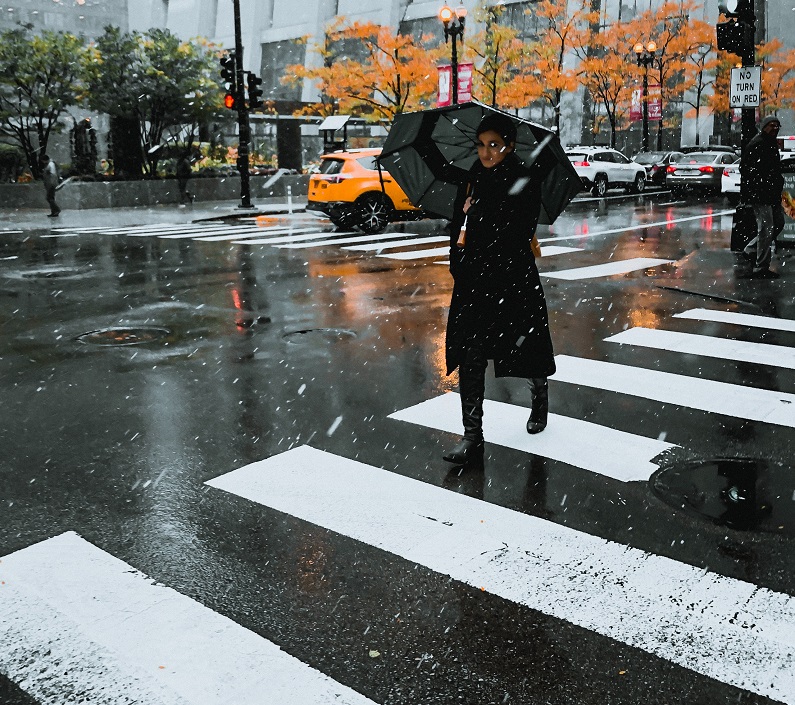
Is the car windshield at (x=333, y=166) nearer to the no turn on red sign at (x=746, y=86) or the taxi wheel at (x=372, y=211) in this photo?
the taxi wheel at (x=372, y=211)

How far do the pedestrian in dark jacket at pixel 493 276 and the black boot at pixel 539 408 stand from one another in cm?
33

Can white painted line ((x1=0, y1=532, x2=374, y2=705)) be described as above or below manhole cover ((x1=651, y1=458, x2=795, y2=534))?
below

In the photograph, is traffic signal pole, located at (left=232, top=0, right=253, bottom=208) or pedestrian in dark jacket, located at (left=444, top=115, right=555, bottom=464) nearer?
pedestrian in dark jacket, located at (left=444, top=115, right=555, bottom=464)

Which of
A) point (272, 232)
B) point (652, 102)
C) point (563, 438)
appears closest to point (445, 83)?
point (272, 232)

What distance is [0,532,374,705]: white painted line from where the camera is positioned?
3143 mm

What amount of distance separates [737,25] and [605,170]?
21340 millimetres

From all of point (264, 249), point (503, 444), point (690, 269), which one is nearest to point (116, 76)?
point (264, 249)

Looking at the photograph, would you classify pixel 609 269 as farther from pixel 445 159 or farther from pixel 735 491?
→ pixel 735 491

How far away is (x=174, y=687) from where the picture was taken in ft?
10.4

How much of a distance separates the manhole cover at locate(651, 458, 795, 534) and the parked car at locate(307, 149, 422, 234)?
52.4 ft

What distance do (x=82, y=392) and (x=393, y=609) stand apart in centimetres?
440

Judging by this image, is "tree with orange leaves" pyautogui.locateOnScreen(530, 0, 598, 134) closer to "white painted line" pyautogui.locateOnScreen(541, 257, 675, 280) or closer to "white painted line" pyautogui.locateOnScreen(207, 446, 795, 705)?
"white painted line" pyautogui.locateOnScreen(541, 257, 675, 280)

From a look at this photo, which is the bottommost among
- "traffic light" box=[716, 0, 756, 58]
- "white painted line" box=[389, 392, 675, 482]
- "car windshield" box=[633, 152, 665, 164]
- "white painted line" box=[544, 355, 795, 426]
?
"white painted line" box=[389, 392, 675, 482]

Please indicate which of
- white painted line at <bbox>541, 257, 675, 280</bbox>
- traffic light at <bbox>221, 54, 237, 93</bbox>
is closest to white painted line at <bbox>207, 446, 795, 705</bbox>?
white painted line at <bbox>541, 257, 675, 280</bbox>
